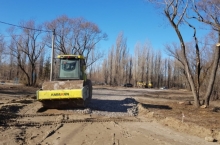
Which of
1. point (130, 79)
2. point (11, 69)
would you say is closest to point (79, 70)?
point (11, 69)

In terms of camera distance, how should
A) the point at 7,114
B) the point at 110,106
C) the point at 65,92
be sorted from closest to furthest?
the point at 7,114
the point at 65,92
the point at 110,106

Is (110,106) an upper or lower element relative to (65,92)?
lower

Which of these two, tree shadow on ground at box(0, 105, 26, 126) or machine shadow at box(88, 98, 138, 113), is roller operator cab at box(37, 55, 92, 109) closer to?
tree shadow on ground at box(0, 105, 26, 126)

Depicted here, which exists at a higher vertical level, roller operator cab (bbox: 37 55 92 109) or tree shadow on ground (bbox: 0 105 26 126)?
roller operator cab (bbox: 37 55 92 109)

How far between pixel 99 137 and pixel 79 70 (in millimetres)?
7411

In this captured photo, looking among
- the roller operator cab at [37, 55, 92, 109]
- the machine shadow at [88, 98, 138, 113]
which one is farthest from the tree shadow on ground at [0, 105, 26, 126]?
the machine shadow at [88, 98, 138, 113]

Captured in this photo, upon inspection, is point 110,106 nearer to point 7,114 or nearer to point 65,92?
point 65,92

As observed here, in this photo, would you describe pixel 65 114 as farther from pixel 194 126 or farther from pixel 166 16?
pixel 166 16

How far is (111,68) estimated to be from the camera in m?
82.5

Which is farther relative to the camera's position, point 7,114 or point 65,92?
point 65,92

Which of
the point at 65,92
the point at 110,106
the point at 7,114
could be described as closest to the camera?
the point at 7,114

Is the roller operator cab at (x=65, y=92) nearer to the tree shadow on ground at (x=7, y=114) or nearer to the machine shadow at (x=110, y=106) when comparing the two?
the tree shadow on ground at (x=7, y=114)

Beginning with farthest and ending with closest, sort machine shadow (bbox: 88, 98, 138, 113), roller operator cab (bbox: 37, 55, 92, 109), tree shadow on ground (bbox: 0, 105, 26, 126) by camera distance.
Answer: machine shadow (bbox: 88, 98, 138, 113)
roller operator cab (bbox: 37, 55, 92, 109)
tree shadow on ground (bbox: 0, 105, 26, 126)

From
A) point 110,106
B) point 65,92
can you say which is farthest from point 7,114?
point 110,106
